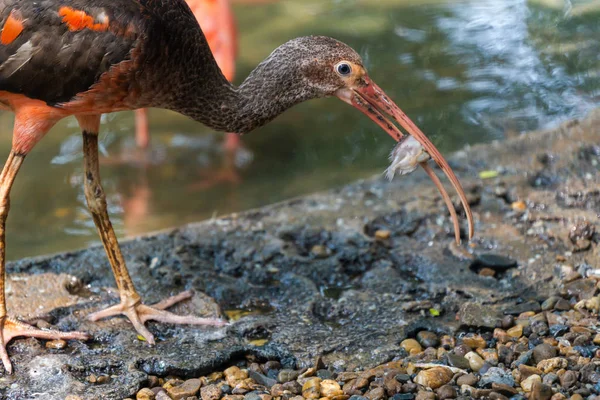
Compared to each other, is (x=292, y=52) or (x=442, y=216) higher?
(x=292, y=52)

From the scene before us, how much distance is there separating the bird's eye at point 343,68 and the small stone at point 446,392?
5.28 ft

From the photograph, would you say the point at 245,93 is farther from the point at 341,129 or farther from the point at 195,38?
the point at 341,129

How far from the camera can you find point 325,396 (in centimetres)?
361

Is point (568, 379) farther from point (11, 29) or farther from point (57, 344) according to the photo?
point (11, 29)

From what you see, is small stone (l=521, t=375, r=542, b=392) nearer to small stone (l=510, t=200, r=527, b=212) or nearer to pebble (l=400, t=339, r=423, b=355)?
pebble (l=400, t=339, r=423, b=355)

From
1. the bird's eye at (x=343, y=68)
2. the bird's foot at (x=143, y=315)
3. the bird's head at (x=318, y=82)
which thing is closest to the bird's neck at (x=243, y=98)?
the bird's head at (x=318, y=82)

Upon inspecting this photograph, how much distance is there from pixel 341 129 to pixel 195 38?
3864 millimetres

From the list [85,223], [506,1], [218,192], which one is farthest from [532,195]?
[506,1]

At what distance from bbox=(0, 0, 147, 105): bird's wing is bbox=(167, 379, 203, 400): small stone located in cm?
144

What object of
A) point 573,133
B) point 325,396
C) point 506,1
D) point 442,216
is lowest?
point 325,396

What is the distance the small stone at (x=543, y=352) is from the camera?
12.3 feet

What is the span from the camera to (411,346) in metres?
3.98

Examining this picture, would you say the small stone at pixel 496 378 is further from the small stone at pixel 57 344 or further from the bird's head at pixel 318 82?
the small stone at pixel 57 344

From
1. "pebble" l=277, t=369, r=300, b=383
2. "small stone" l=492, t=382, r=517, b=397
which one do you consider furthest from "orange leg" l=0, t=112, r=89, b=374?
"small stone" l=492, t=382, r=517, b=397
